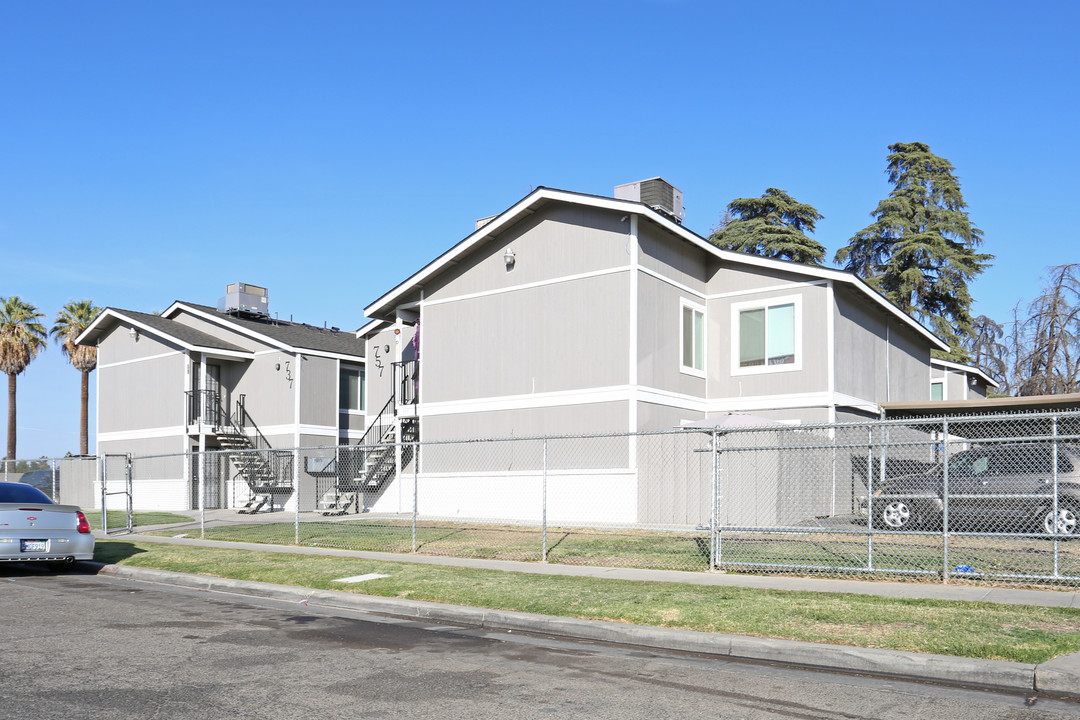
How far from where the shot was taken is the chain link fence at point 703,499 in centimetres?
1274

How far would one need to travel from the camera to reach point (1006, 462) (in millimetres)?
15562

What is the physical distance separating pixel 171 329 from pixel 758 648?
27833 millimetres

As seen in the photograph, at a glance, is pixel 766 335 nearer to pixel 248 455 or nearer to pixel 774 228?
pixel 248 455

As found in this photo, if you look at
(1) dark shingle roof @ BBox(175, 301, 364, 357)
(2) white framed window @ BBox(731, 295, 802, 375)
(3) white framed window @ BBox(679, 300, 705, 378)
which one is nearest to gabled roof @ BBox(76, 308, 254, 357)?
(1) dark shingle roof @ BBox(175, 301, 364, 357)

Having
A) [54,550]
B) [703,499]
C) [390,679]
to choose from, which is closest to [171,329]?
[54,550]

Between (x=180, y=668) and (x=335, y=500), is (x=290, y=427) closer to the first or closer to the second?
(x=335, y=500)

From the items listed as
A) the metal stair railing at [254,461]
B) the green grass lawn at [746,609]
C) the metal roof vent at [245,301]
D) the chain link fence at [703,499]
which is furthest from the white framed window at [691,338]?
the metal roof vent at [245,301]

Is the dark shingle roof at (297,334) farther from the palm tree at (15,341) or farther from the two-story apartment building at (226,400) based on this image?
the palm tree at (15,341)

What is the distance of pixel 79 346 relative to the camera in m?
45.3

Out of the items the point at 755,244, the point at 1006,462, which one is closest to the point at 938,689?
the point at 1006,462

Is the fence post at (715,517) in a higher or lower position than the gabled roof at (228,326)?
lower

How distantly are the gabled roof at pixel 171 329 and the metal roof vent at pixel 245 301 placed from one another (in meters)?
2.25

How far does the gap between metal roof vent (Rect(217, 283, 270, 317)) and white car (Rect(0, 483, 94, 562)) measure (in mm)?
21223

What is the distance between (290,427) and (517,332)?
10967mm
